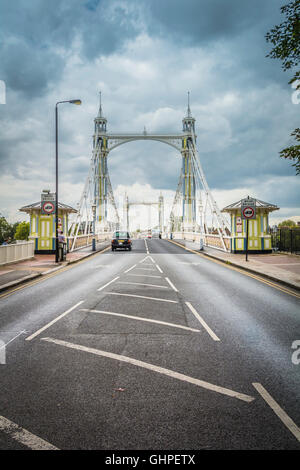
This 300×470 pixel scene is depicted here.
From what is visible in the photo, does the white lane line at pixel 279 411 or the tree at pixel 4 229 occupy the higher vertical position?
the tree at pixel 4 229

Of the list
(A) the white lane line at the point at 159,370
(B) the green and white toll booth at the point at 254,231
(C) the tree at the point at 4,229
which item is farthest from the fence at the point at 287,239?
(C) the tree at the point at 4,229

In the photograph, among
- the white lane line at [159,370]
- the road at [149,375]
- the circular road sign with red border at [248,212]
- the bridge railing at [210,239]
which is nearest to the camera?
the road at [149,375]

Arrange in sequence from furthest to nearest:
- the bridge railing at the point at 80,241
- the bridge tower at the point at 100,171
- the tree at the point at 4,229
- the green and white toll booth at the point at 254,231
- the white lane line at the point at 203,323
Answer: the tree at the point at 4,229 < the bridge tower at the point at 100,171 < the bridge railing at the point at 80,241 < the green and white toll booth at the point at 254,231 < the white lane line at the point at 203,323

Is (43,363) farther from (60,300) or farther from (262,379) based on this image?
(60,300)

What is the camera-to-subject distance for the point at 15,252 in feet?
59.9

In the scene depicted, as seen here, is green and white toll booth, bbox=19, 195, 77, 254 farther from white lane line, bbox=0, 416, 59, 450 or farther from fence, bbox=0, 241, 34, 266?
white lane line, bbox=0, 416, 59, 450

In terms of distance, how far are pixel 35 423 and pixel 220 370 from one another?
236cm

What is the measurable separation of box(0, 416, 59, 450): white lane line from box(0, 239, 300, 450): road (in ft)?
0.03

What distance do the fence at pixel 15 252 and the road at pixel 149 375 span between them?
9.41 meters

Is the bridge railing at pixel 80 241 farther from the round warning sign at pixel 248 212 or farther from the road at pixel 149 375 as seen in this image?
the road at pixel 149 375

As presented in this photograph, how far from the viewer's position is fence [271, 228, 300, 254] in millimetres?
24202

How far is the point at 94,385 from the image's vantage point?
3.75 metres

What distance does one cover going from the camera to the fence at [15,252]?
16.7 m
